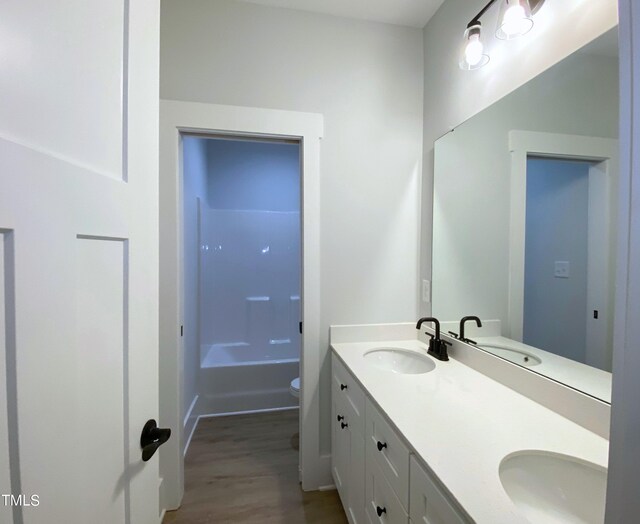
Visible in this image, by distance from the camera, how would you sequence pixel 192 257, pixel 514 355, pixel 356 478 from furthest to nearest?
pixel 192 257
pixel 356 478
pixel 514 355

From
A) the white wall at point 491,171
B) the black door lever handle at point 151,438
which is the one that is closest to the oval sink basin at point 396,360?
the white wall at point 491,171

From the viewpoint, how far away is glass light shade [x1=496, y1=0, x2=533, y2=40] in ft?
3.25

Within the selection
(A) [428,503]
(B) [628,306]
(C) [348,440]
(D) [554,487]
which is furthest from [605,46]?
(C) [348,440]

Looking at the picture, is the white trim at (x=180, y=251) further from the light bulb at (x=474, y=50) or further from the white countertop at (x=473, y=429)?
the light bulb at (x=474, y=50)

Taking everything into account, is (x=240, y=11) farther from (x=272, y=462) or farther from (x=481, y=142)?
(x=272, y=462)

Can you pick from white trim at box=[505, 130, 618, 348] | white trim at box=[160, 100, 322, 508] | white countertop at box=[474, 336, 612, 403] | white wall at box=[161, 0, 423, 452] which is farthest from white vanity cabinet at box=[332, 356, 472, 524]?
white trim at box=[505, 130, 618, 348]

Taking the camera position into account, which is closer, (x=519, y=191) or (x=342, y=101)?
(x=519, y=191)

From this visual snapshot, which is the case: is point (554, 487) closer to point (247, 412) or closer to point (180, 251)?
point (180, 251)

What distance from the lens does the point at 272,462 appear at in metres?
1.84

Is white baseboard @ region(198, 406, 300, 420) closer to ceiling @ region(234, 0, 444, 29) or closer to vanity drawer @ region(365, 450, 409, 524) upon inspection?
vanity drawer @ region(365, 450, 409, 524)

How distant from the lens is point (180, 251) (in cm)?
157

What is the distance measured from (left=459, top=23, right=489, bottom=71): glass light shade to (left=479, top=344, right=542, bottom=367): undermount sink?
4.08 feet

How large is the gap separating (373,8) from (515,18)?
0.89m

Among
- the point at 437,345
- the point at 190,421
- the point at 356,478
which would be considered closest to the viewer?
the point at 356,478
